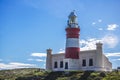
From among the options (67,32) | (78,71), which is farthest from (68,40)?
(78,71)

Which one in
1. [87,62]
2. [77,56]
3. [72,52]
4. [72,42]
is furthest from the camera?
[77,56]

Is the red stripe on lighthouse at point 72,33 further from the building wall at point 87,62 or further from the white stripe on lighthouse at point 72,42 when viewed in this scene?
the building wall at point 87,62

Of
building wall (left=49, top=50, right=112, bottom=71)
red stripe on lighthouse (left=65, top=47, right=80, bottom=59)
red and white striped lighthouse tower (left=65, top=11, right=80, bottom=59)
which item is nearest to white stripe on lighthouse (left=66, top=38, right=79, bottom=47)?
red and white striped lighthouse tower (left=65, top=11, right=80, bottom=59)

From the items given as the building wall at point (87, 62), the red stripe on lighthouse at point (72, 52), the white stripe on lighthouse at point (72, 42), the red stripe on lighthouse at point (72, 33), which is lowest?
the building wall at point (87, 62)

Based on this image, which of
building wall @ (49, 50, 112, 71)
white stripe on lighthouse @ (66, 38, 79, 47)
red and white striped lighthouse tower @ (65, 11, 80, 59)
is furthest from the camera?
red and white striped lighthouse tower @ (65, 11, 80, 59)

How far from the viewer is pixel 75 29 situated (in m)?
80.1

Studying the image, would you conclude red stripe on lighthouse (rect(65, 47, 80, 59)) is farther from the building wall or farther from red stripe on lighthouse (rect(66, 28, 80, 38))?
red stripe on lighthouse (rect(66, 28, 80, 38))

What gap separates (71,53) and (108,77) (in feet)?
50.0

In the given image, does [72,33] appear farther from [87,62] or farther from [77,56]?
[87,62]

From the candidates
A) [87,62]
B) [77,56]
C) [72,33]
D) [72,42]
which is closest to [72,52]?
[77,56]

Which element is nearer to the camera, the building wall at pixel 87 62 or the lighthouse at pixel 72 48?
the building wall at pixel 87 62

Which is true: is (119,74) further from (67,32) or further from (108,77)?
(67,32)

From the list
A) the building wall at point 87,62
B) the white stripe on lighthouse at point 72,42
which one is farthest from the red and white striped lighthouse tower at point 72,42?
the building wall at point 87,62

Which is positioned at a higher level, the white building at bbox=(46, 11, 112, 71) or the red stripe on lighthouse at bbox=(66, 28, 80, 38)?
the red stripe on lighthouse at bbox=(66, 28, 80, 38)
